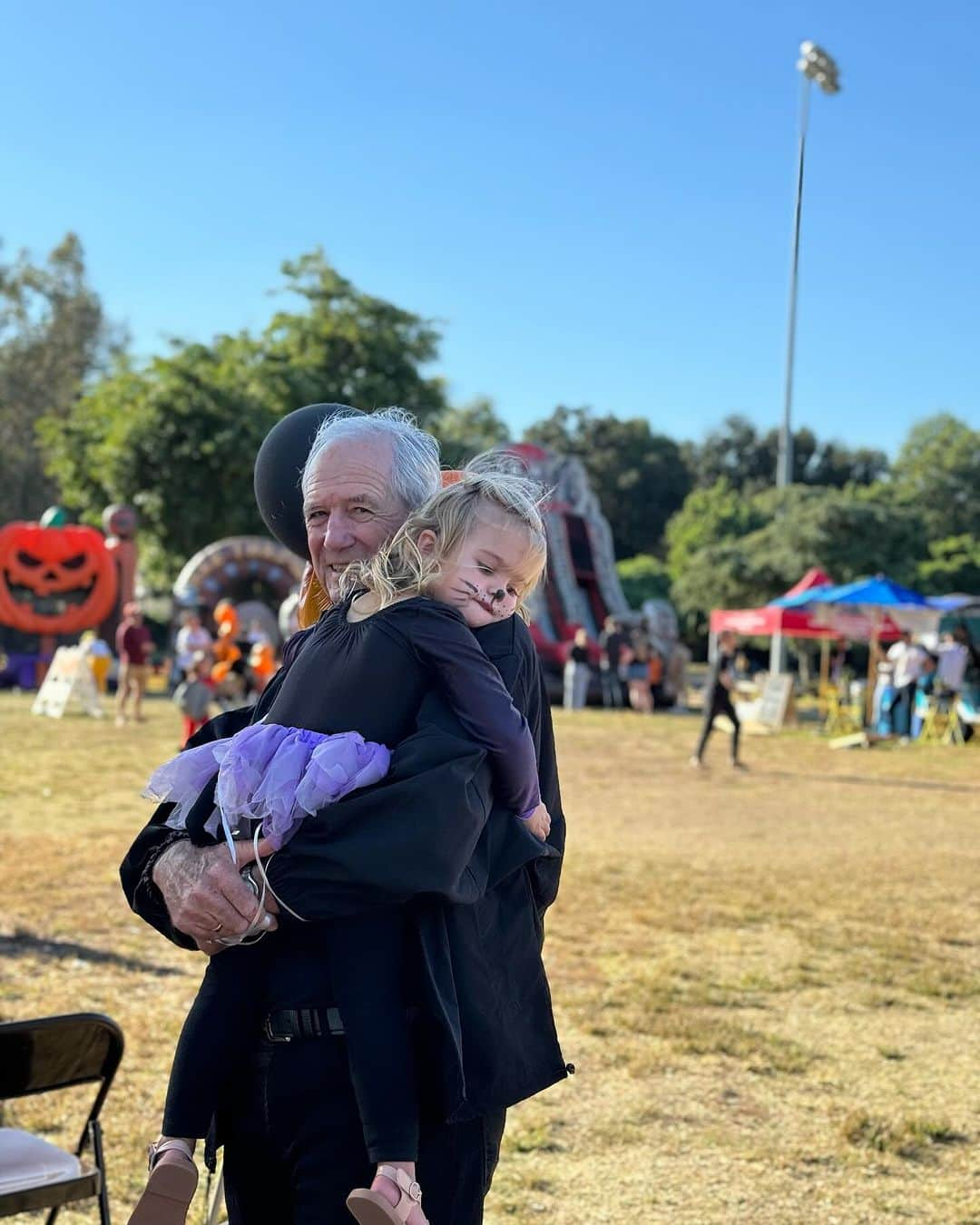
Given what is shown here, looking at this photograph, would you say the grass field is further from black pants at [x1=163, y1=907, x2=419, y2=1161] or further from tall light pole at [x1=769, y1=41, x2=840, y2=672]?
tall light pole at [x1=769, y1=41, x2=840, y2=672]

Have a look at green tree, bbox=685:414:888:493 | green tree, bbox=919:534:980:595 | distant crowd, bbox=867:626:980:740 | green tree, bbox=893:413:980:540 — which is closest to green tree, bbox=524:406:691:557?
green tree, bbox=685:414:888:493

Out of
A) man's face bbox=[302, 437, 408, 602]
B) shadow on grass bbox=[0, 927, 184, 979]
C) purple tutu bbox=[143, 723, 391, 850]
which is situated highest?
man's face bbox=[302, 437, 408, 602]

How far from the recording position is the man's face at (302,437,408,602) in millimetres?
2080

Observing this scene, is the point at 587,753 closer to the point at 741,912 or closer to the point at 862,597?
the point at 862,597

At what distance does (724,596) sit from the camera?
113 feet

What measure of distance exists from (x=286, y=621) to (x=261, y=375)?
1887 cm

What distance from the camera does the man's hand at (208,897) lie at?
5.62 feet

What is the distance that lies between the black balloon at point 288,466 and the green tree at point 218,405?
31.1 meters

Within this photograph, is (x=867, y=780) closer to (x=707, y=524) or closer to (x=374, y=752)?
(x=374, y=752)

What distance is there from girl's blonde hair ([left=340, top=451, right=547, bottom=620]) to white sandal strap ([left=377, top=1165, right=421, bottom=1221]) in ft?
2.50

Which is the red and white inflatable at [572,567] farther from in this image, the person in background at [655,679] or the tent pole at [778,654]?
the tent pole at [778,654]

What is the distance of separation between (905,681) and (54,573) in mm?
16749

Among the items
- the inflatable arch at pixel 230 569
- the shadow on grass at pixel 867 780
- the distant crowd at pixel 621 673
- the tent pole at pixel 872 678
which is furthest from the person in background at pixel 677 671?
the shadow on grass at pixel 867 780

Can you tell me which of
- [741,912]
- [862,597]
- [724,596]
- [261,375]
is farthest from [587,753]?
[261,375]
